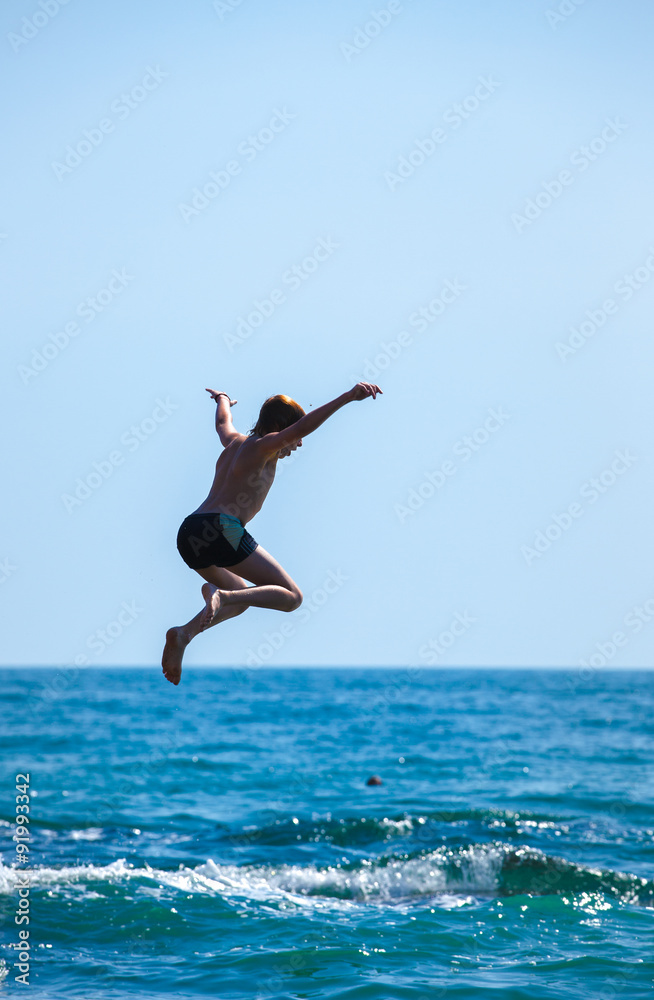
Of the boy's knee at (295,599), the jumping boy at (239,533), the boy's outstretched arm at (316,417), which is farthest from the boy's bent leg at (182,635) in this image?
the boy's outstretched arm at (316,417)

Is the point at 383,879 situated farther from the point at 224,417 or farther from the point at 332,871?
the point at 224,417

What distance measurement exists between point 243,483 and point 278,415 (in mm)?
600

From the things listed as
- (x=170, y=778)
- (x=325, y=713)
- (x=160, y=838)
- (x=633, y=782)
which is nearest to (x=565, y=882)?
(x=160, y=838)

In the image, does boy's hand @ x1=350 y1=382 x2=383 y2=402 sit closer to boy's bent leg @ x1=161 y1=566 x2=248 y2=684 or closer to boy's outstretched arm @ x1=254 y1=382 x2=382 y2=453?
boy's outstretched arm @ x1=254 y1=382 x2=382 y2=453

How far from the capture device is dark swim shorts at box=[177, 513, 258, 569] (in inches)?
309

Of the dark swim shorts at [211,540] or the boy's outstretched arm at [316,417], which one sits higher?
the boy's outstretched arm at [316,417]

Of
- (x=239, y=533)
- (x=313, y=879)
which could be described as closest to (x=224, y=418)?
(x=239, y=533)

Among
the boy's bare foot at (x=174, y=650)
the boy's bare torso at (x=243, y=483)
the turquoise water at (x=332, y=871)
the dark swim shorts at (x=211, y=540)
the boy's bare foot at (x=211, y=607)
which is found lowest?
the turquoise water at (x=332, y=871)

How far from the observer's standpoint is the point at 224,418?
8.66 m

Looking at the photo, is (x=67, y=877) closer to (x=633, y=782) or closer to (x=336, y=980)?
(x=336, y=980)

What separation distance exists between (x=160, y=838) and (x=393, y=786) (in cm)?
899

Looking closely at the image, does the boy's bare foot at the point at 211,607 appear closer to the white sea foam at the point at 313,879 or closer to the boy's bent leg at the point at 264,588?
the boy's bent leg at the point at 264,588

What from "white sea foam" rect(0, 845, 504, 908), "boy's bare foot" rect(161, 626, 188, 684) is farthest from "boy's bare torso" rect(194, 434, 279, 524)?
"white sea foam" rect(0, 845, 504, 908)

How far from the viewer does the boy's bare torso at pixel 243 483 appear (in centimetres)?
794
